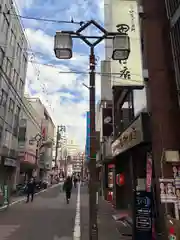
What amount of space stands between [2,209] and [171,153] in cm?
1096

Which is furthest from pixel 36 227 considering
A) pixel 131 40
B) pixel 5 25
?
pixel 5 25

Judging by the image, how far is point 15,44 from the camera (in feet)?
88.2

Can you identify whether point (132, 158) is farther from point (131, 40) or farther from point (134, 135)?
point (131, 40)

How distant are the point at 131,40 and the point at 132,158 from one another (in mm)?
5398

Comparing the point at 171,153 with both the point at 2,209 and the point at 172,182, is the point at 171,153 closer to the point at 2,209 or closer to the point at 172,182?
the point at 172,182

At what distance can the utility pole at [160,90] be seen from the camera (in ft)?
→ 23.8

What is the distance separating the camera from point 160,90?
784 centimetres

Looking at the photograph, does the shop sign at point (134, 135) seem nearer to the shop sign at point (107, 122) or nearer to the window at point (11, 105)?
the shop sign at point (107, 122)

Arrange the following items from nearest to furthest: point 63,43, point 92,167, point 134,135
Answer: point 92,167 < point 63,43 < point 134,135

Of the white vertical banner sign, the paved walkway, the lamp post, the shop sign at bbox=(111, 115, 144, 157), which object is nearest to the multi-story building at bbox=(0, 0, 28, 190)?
the paved walkway

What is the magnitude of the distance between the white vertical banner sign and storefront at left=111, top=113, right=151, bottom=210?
5.69 feet

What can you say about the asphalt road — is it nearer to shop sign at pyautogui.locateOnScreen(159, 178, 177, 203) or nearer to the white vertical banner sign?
A: shop sign at pyautogui.locateOnScreen(159, 178, 177, 203)

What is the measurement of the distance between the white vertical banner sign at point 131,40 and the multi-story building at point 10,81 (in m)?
15.6

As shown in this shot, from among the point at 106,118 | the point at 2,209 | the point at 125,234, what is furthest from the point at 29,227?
the point at 106,118
